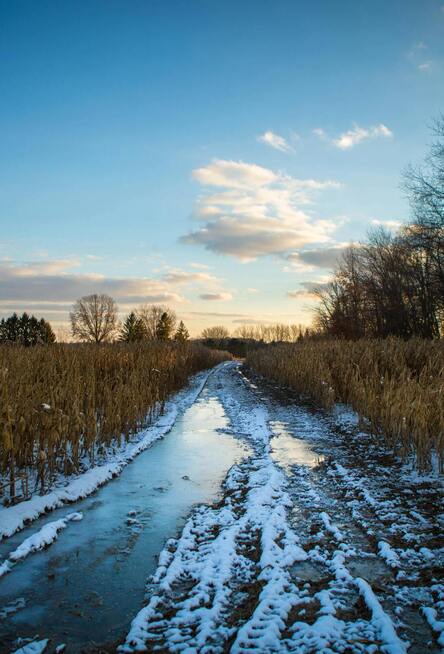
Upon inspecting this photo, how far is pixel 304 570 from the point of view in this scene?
3.15 metres

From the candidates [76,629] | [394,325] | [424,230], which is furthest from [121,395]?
[394,325]

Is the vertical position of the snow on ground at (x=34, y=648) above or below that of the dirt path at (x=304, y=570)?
above

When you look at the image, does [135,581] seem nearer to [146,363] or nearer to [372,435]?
[372,435]

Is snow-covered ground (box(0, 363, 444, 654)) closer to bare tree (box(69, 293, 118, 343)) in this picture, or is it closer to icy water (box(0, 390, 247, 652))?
icy water (box(0, 390, 247, 652))

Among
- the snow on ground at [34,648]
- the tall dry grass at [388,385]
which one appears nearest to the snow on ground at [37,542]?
the snow on ground at [34,648]

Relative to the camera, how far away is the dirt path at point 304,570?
93.7 inches

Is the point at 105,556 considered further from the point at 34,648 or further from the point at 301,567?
the point at 301,567

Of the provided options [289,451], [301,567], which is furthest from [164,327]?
[301,567]

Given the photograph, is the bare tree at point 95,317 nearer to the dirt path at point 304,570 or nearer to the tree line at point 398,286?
the tree line at point 398,286

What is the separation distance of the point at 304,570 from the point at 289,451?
392 cm

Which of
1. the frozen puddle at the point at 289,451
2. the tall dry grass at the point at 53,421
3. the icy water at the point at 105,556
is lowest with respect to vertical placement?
the frozen puddle at the point at 289,451

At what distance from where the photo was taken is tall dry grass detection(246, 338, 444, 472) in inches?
238

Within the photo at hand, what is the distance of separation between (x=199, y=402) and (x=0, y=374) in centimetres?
801

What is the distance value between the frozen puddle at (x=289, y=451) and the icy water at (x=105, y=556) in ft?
2.28
